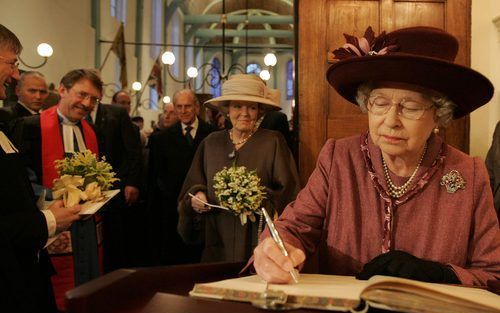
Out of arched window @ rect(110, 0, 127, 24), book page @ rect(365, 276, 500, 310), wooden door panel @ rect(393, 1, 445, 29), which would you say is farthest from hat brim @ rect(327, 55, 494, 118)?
arched window @ rect(110, 0, 127, 24)

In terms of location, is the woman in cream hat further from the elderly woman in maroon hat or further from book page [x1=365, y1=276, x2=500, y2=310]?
book page [x1=365, y1=276, x2=500, y2=310]

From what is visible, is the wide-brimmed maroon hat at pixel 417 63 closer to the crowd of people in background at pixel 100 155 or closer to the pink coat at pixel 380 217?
the pink coat at pixel 380 217

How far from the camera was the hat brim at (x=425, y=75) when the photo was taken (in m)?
→ 1.50

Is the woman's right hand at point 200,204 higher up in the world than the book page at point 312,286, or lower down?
lower down

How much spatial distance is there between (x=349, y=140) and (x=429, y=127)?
0.32 m

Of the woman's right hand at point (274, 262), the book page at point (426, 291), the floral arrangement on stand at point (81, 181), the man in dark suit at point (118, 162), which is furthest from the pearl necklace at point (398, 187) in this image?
the man in dark suit at point (118, 162)

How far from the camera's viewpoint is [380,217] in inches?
66.4

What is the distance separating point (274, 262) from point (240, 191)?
1.94 meters

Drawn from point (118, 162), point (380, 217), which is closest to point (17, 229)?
point (380, 217)

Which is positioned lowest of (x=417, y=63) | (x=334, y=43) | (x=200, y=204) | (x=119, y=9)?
(x=200, y=204)

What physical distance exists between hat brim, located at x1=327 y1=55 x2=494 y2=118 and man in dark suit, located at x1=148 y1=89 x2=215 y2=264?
346 centimetres

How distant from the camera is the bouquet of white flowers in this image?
3.25 m

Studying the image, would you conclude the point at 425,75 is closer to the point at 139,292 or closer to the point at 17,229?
the point at 139,292

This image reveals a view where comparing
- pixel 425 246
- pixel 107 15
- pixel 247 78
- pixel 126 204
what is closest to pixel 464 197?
pixel 425 246
